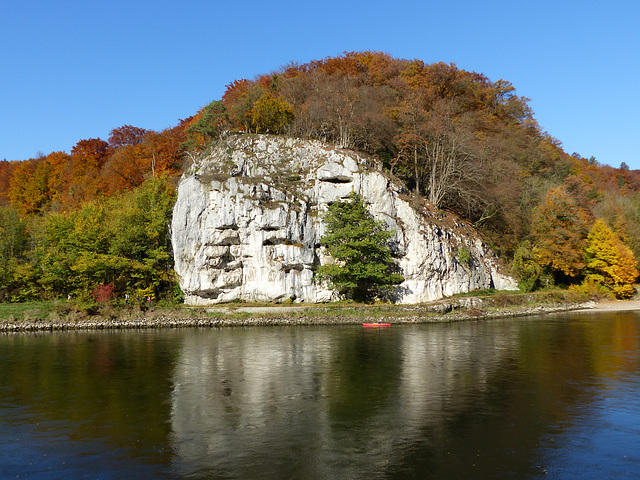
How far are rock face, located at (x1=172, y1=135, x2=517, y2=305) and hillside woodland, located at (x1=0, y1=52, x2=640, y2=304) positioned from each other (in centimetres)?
448

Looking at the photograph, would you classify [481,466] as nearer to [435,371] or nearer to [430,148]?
[435,371]

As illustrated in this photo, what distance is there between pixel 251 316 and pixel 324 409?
1240 inches

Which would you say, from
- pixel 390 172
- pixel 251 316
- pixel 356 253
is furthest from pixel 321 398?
pixel 390 172

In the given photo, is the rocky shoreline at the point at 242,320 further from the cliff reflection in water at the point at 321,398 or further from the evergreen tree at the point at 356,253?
→ the cliff reflection in water at the point at 321,398

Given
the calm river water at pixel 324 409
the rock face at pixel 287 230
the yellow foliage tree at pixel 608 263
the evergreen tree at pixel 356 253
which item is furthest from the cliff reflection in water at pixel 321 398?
the yellow foliage tree at pixel 608 263

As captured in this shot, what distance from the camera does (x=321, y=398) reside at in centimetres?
2238

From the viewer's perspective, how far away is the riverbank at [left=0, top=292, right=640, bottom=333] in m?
50.2

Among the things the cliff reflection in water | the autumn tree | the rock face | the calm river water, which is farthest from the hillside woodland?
the cliff reflection in water

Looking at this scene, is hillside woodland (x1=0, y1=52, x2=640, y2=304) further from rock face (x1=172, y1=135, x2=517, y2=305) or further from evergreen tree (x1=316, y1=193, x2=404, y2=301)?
evergreen tree (x1=316, y1=193, x2=404, y2=301)

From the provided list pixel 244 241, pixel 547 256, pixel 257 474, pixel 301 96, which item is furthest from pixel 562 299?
pixel 257 474

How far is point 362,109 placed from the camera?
68.0 m

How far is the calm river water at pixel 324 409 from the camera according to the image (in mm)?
14945

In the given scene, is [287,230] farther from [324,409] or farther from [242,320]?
[324,409]

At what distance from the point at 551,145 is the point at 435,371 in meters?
77.8
